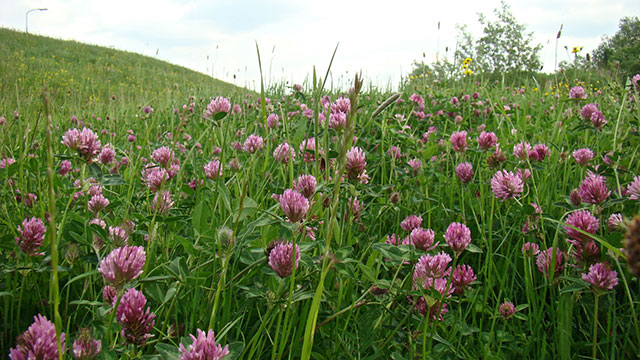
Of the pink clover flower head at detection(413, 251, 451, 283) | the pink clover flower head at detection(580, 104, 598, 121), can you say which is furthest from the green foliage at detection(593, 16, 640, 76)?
the pink clover flower head at detection(413, 251, 451, 283)

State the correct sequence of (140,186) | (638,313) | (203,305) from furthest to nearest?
(140,186), (638,313), (203,305)

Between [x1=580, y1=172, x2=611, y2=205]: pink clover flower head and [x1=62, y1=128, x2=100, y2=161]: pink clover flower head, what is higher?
[x1=62, y1=128, x2=100, y2=161]: pink clover flower head

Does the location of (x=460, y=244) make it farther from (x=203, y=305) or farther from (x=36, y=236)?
(x=36, y=236)

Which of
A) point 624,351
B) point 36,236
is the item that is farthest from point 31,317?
point 624,351

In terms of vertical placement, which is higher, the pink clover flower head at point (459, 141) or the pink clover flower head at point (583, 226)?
the pink clover flower head at point (459, 141)

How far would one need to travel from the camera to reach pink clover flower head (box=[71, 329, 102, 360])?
0.86 meters

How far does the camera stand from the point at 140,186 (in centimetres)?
234

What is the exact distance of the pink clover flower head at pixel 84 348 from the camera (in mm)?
862

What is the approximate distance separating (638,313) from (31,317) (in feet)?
6.73

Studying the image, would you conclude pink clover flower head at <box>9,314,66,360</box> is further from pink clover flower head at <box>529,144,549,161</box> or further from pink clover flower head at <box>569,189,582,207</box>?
pink clover flower head at <box>529,144,549,161</box>

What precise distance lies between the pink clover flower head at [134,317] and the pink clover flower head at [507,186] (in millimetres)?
1376

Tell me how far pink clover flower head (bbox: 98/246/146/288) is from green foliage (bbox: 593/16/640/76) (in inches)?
836

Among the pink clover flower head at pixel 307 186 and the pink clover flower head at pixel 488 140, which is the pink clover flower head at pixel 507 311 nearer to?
the pink clover flower head at pixel 307 186

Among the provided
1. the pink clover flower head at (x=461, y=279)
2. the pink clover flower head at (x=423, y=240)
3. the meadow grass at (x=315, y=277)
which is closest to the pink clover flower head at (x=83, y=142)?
the meadow grass at (x=315, y=277)
